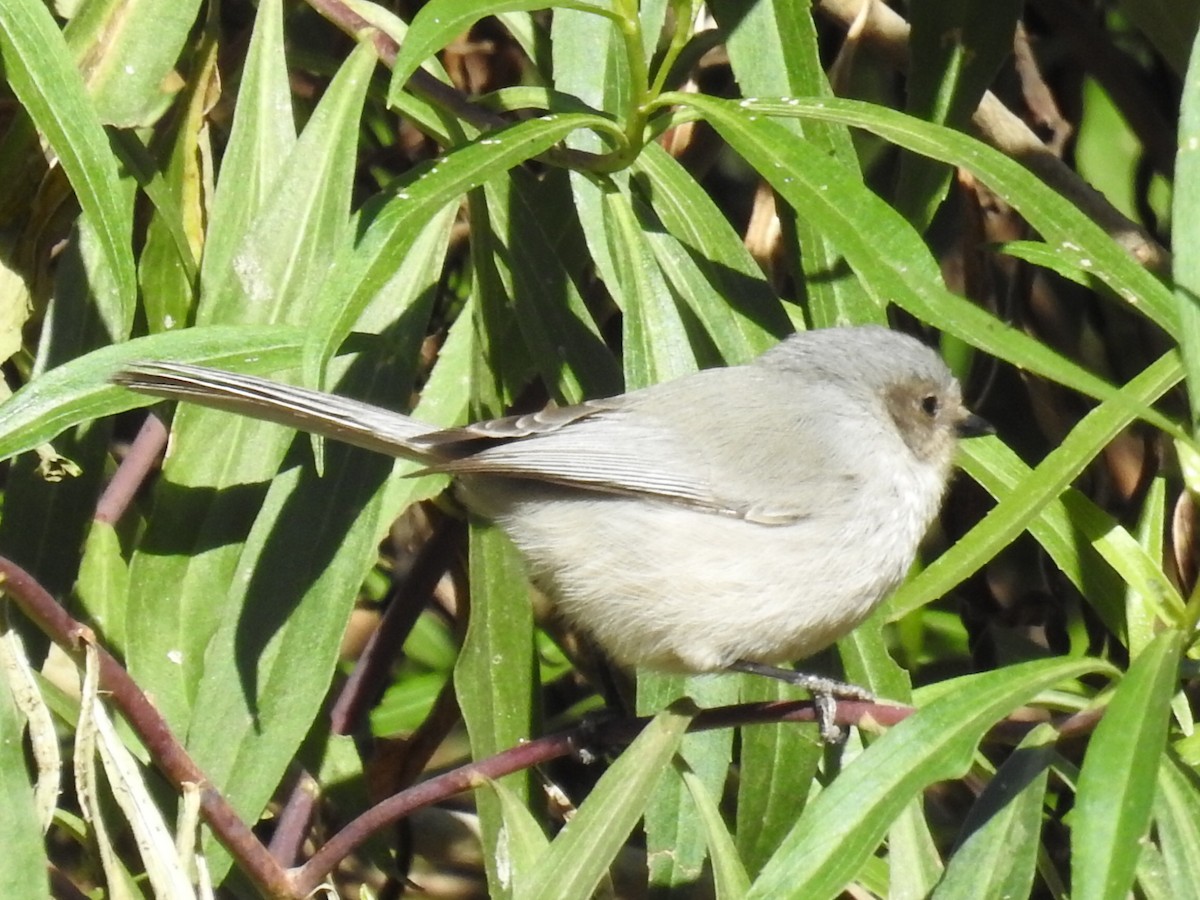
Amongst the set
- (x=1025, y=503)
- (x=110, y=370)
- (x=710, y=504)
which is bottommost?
(x=710, y=504)

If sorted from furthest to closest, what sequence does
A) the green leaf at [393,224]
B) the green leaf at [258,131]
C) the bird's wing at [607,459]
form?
the green leaf at [258,131]
the bird's wing at [607,459]
the green leaf at [393,224]

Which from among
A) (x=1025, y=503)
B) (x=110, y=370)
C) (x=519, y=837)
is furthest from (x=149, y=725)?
(x=1025, y=503)

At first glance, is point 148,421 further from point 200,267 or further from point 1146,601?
point 1146,601

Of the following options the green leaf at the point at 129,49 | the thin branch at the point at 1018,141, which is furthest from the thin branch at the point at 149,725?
the thin branch at the point at 1018,141

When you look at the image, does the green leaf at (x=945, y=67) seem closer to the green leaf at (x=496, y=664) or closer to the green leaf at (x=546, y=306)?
the green leaf at (x=546, y=306)

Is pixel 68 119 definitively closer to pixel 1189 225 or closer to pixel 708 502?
pixel 708 502

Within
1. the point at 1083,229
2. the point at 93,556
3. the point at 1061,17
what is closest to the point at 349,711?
the point at 93,556

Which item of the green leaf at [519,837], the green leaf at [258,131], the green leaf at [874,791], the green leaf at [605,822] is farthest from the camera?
the green leaf at [258,131]
